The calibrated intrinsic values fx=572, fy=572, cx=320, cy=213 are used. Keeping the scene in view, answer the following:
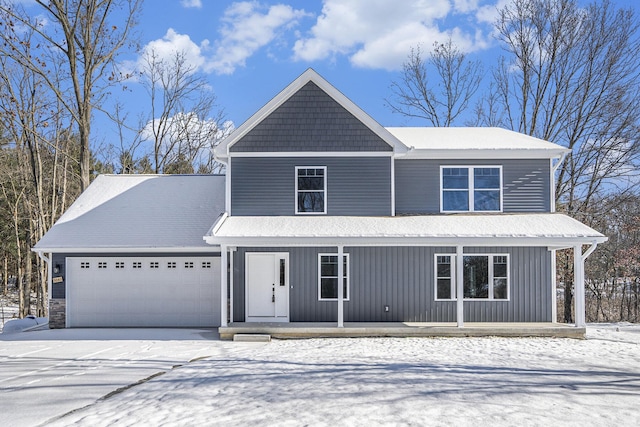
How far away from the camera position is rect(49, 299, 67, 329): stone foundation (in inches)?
634

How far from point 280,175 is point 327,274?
293 centimetres

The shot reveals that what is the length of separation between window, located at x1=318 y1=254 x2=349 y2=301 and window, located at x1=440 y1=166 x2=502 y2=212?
3.35 m

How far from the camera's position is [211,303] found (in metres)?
16.1

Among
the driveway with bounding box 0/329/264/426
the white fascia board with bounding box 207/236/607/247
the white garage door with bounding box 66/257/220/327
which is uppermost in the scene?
the white fascia board with bounding box 207/236/607/247

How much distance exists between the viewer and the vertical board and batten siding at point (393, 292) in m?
15.1

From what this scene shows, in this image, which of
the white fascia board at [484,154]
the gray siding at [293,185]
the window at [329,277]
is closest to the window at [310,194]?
the gray siding at [293,185]

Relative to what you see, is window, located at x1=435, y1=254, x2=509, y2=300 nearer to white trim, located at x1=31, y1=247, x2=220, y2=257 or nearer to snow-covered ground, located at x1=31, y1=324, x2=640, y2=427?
snow-covered ground, located at x1=31, y1=324, x2=640, y2=427

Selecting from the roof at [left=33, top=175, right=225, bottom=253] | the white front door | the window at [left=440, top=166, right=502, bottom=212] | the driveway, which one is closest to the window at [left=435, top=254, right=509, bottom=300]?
the window at [left=440, top=166, right=502, bottom=212]

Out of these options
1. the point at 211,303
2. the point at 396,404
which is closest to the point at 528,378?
the point at 396,404

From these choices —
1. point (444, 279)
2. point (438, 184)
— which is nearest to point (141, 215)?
point (438, 184)

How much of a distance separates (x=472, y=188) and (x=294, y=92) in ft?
18.3

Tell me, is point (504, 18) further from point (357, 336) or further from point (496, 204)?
point (357, 336)

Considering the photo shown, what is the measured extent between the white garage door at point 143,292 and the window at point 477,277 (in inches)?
242

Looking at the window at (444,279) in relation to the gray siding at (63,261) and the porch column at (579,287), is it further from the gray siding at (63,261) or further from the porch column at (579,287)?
the gray siding at (63,261)
